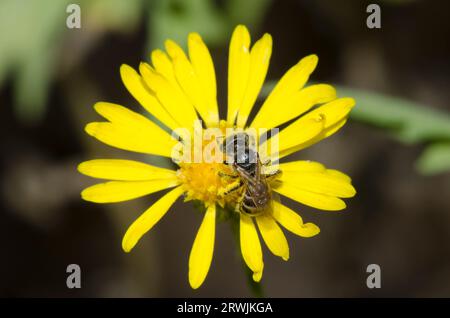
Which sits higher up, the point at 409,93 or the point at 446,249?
the point at 409,93

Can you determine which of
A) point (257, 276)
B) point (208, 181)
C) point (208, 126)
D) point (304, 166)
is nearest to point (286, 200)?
point (208, 126)

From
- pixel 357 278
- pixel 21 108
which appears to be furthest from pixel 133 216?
pixel 357 278

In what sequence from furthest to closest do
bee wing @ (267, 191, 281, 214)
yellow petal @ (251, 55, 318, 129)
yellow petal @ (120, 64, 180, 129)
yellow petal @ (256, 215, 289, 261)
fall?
1. yellow petal @ (120, 64, 180, 129)
2. yellow petal @ (251, 55, 318, 129)
3. bee wing @ (267, 191, 281, 214)
4. yellow petal @ (256, 215, 289, 261)

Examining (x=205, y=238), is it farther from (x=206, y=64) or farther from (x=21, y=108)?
(x=21, y=108)

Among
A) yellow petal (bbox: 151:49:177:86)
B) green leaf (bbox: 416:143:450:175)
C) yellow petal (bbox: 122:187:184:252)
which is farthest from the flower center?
green leaf (bbox: 416:143:450:175)

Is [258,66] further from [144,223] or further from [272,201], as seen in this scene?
[144,223]

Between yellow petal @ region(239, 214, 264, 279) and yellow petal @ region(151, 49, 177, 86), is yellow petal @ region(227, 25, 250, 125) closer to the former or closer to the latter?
yellow petal @ region(151, 49, 177, 86)
